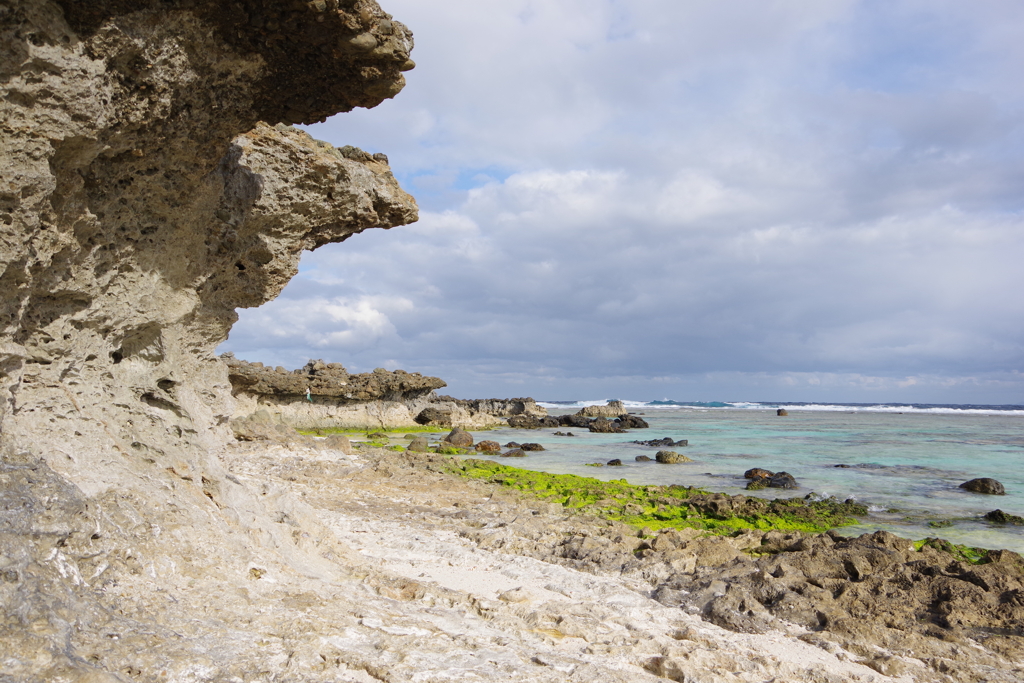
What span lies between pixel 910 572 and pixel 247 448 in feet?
41.0

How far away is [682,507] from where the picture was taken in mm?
11195

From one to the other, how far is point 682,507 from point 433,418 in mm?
23458

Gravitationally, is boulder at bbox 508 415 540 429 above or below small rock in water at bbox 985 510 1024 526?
below

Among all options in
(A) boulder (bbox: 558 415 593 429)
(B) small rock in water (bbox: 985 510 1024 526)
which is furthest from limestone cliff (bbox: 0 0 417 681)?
(A) boulder (bbox: 558 415 593 429)

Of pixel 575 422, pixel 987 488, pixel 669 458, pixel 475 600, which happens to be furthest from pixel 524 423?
pixel 475 600

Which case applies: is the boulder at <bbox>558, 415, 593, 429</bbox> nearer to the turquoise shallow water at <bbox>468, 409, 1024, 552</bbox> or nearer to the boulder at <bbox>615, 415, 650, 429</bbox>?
the boulder at <bbox>615, 415, 650, 429</bbox>

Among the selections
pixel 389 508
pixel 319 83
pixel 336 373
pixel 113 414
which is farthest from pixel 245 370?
pixel 319 83

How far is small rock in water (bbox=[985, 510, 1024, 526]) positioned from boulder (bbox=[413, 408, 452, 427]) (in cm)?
2538

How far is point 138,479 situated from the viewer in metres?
4.66

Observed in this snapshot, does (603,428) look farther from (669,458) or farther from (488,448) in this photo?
(488,448)

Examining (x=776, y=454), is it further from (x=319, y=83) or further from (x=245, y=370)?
(x=319, y=83)

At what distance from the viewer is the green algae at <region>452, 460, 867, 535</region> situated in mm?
10188

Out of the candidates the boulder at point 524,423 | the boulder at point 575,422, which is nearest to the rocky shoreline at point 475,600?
the boulder at point 524,423

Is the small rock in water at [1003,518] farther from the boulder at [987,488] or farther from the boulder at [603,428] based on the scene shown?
the boulder at [603,428]
